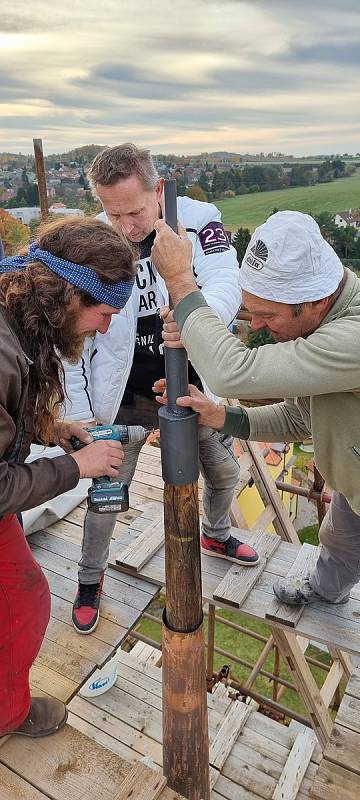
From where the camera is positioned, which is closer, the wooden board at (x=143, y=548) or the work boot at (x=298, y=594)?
the work boot at (x=298, y=594)

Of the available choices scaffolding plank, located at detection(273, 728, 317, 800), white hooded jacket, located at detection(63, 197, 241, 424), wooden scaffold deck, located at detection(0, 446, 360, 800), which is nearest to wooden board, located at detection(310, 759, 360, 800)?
wooden scaffold deck, located at detection(0, 446, 360, 800)

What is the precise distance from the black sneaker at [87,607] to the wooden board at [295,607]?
0.93 metres

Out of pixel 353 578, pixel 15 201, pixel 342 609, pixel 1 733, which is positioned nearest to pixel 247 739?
pixel 342 609

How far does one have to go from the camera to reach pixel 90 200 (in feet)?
8.53

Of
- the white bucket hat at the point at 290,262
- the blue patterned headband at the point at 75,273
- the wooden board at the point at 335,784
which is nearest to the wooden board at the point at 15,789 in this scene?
the wooden board at the point at 335,784

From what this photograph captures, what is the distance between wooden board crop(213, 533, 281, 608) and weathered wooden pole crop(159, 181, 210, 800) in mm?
931

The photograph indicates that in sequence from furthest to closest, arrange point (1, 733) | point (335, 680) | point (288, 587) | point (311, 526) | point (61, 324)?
point (311, 526) → point (335, 680) → point (288, 587) → point (1, 733) → point (61, 324)

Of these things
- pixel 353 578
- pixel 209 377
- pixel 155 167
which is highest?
pixel 155 167

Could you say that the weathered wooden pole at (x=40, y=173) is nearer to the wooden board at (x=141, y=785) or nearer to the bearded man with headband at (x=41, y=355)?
the bearded man with headband at (x=41, y=355)

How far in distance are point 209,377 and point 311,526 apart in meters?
15.7

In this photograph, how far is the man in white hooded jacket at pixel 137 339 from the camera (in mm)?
2287

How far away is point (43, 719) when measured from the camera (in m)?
2.48

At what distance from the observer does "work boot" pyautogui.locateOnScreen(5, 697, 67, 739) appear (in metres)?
2.44

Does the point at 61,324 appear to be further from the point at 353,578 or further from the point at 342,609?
the point at 342,609
